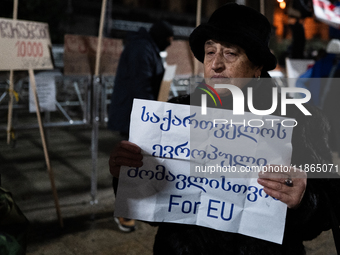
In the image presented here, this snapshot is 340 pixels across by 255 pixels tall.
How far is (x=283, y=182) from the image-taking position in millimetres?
1289

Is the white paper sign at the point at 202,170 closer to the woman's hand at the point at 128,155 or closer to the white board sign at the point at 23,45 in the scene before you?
the woman's hand at the point at 128,155

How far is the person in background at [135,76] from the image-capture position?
11.6 ft

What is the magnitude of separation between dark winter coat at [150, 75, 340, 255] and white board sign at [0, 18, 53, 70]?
2122 mm

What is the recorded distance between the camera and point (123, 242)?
337 cm

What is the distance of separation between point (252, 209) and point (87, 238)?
2450mm

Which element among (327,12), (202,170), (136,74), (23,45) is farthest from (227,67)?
(327,12)

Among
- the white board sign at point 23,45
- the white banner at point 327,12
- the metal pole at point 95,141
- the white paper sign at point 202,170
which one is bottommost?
the metal pole at point 95,141

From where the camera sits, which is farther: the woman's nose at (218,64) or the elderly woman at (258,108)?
the woman's nose at (218,64)

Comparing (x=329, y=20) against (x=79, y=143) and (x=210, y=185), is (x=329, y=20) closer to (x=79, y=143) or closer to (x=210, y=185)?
(x=210, y=185)

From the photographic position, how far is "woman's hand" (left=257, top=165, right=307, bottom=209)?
4.23ft

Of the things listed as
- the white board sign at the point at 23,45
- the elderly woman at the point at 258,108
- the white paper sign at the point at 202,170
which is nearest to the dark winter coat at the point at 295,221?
the elderly woman at the point at 258,108

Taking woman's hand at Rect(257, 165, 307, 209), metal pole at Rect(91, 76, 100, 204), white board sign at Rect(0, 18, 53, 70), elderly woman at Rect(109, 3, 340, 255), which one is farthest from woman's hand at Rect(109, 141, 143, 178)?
metal pole at Rect(91, 76, 100, 204)

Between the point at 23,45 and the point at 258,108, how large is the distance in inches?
95.3

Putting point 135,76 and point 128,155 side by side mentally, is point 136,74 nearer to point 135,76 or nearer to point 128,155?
point 135,76
